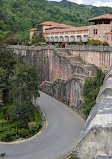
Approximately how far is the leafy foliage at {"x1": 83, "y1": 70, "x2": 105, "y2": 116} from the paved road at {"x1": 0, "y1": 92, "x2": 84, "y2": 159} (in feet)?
9.33

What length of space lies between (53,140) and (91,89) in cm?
777

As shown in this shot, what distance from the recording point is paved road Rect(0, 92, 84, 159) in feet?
67.9

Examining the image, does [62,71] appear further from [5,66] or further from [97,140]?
[97,140]

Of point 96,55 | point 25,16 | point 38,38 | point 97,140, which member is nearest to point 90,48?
point 96,55

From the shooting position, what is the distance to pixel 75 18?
13450cm

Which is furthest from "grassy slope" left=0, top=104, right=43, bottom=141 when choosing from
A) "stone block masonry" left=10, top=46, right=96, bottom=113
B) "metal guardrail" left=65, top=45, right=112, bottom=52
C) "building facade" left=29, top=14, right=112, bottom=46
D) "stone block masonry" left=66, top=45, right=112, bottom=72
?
"building facade" left=29, top=14, right=112, bottom=46

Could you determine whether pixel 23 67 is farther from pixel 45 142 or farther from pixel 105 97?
pixel 105 97

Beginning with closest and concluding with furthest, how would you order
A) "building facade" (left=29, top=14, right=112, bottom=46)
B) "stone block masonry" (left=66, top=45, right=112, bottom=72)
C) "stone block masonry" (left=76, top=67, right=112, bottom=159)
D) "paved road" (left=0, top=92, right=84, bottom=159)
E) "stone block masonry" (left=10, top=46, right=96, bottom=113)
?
"stone block masonry" (left=76, top=67, right=112, bottom=159) < "paved road" (left=0, top=92, right=84, bottom=159) < "stone block masonry" (left=66, top=45, right=112, bottom=72) < "stone block masonry" (left=10, top=46, right=96, bottom=113) < "building facade" (left=29, top=14, right=112, bottom=46)

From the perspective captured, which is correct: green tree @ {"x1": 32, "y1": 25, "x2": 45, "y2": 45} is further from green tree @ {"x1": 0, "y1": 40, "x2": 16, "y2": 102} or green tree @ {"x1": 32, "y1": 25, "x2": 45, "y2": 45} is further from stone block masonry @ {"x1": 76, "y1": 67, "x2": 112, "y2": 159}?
stone block masonry @ {"x1": 76, "y1": 67, "x2": 112, "y2": 159}

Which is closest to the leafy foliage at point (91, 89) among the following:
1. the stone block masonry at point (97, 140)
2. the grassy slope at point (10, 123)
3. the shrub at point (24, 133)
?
the grassy slope at point (10, 123)

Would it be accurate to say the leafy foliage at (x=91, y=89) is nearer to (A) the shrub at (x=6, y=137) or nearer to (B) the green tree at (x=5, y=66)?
(A) the shrub at (x=6, y=137)

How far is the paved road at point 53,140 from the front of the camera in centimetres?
2070

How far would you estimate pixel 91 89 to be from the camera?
89.2ft

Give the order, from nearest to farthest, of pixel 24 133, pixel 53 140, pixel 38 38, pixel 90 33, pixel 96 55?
pixel 53 140 → pixel 24 133 → pixel 96 55 → pixel 90 33 → pixel 38 38
